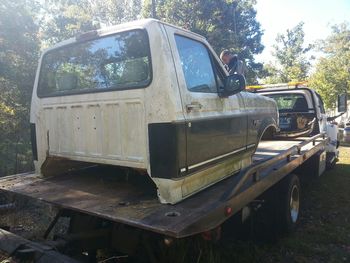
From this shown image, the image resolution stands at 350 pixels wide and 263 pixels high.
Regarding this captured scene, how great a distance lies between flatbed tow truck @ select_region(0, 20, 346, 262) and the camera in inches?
110

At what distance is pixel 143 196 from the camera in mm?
3197

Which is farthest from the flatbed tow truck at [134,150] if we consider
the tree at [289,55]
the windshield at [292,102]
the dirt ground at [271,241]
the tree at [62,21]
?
the tree at [289,55]

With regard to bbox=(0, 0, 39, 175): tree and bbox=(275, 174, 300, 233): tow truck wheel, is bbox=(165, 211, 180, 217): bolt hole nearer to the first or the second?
bbox=(275, 174, 300, 233): tow truck wheel

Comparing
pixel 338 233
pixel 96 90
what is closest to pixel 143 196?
pixel 96 90

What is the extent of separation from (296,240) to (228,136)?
1.93 meters

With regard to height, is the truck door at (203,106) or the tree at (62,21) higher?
the tree at (62,21)

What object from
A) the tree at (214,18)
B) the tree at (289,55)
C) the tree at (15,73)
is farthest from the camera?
the tree at (289,55)

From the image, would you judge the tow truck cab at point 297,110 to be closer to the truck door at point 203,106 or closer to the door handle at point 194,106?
the truck door at point 203,106

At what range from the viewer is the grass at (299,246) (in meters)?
3.60

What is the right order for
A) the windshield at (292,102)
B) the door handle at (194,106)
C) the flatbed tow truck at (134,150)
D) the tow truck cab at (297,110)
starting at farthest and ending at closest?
the windshield at (292,102) → the tow truck cab at (297,110) → the door handle at (194,106) → the flatbed tow truck at (134,150)

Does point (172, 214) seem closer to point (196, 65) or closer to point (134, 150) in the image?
point (134, 150)

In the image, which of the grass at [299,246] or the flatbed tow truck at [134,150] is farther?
the grass at [299,246]

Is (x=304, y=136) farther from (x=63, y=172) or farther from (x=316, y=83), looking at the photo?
(x=316, y=83)

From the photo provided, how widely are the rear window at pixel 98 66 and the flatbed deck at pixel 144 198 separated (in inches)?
39.0
